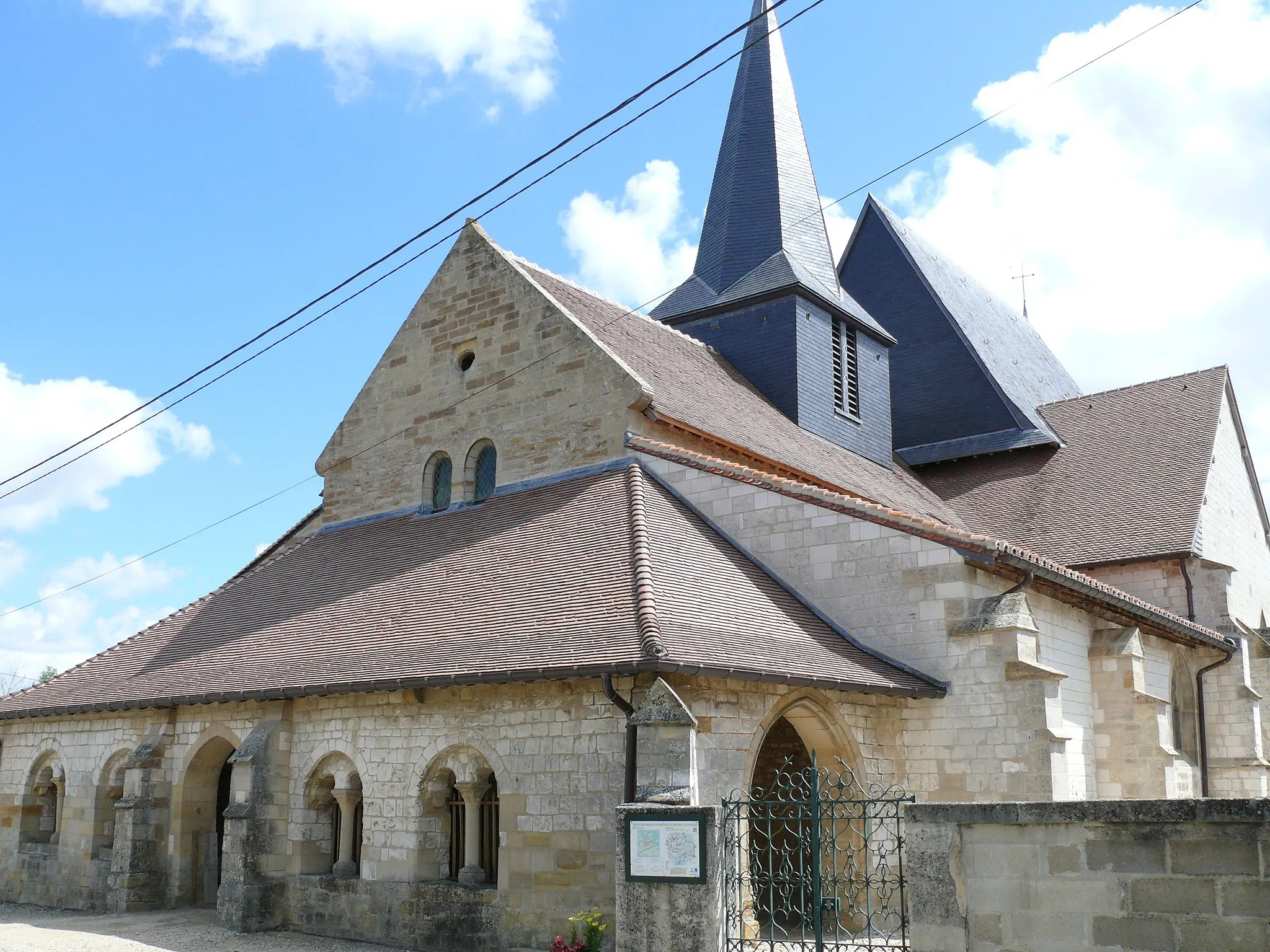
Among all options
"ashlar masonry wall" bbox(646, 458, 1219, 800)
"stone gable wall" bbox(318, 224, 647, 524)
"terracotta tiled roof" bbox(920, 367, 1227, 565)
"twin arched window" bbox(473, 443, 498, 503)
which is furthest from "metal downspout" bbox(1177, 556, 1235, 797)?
"twin arched window" bbox(473, 443, 498, 503)

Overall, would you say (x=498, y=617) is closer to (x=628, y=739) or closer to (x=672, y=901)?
(x=628, y=739)

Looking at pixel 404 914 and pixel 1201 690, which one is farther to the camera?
pixel 1201 690

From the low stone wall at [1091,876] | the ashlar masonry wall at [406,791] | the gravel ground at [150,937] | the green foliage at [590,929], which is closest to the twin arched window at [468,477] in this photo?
the ashlar masonry wall at [406,791]

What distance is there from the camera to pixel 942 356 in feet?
88.4

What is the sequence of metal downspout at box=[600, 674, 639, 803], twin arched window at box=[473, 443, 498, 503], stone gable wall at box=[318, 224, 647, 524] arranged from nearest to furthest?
metal downspout at box=[600, 674, 639, 803]
stone gable wall at box=[318, 224, 647, 524]
twin arched window at box=[473, 443, 498, 503]

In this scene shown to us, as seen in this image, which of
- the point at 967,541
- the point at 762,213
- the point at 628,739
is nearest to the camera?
the point at 628,739

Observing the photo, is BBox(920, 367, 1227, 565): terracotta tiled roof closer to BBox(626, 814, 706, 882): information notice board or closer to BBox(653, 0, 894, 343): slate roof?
BBox(653, 0, 894, 343): slate roof

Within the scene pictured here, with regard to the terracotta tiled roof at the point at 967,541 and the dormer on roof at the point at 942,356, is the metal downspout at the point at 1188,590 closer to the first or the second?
the terracotta tiled roof at the point at 967,541

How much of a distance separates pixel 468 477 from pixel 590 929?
8.28 metres

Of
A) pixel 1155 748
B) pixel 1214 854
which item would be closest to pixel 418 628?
pixel 1214 854

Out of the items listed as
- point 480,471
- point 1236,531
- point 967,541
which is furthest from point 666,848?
point 1236,531

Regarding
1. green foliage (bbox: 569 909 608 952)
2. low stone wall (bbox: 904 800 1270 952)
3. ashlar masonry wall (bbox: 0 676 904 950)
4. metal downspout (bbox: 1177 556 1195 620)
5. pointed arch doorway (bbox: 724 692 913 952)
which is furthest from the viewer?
metal downspout (bbox: 1177 556 1195 620)

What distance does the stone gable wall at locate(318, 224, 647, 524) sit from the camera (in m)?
16.3

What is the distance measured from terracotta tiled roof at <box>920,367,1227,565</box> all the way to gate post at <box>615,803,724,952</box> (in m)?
13.4
